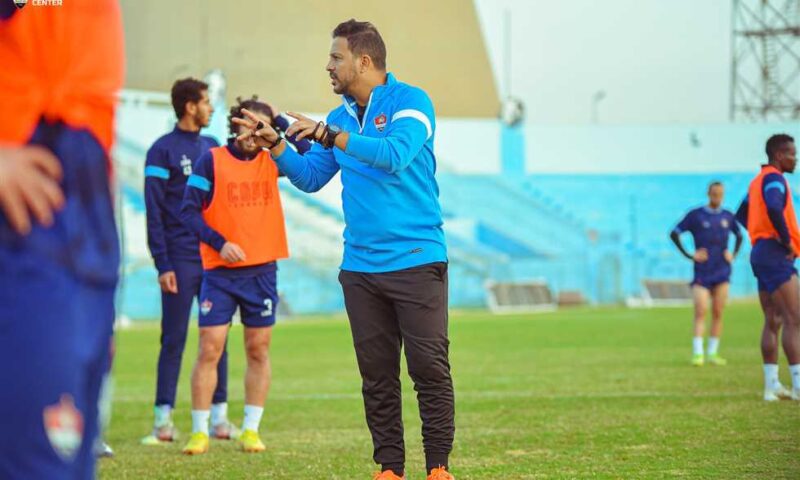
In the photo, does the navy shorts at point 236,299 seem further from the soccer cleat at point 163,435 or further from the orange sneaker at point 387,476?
the orange sneaker at point 387,476

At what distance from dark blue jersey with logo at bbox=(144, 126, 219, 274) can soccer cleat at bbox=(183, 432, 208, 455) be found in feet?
4.52

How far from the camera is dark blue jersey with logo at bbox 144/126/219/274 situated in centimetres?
944

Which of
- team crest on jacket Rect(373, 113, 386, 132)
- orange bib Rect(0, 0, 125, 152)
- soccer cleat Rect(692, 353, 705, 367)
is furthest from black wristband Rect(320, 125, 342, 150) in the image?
soccer cleat Rect(692, 353, 705, 367)

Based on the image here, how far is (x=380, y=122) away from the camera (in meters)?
6.18

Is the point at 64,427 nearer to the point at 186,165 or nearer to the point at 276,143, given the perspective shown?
the point at 276,143

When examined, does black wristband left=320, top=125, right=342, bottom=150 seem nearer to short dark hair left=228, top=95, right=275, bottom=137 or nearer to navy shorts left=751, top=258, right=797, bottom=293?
short dark hair left=228, top=95, right=275, bottom=137

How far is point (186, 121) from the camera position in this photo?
31.3 ft

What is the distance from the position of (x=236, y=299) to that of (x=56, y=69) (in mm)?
6007

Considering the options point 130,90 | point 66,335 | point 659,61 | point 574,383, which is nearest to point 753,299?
point 659,61

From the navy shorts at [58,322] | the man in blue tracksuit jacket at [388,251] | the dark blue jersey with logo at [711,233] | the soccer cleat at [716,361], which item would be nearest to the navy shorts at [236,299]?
the man in blue tracksuit jacket at [388,251]

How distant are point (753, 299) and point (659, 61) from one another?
14.7 meters

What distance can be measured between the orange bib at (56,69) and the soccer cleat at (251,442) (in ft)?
19.7

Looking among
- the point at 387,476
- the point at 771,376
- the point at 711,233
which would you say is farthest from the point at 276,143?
the point at 711,233

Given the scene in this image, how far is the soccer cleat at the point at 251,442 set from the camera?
28.5 feet
